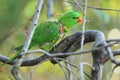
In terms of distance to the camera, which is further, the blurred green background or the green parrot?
the blurred green background

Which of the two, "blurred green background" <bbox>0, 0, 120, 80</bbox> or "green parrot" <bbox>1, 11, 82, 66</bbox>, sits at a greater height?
"green parrot" <bbox>1, 11, 82, 66</bbox>

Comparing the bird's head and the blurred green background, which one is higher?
the bird's head

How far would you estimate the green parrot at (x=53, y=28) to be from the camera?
1544 mm

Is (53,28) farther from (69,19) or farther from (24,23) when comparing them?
(24,23)

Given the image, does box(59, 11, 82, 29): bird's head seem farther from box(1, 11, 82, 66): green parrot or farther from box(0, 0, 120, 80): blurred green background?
box(0, 0, 120, 80): blurred green background

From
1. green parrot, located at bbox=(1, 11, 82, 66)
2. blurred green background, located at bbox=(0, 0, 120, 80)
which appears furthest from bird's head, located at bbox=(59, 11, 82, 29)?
blurred green background, located at bbox=(0, 0, 120, 80)

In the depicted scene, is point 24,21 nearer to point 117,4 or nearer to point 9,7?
point 9,7

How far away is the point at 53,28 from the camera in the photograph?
1533 millimetres

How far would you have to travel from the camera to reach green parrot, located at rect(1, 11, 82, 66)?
1544 mm

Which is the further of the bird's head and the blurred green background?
the blurred green background

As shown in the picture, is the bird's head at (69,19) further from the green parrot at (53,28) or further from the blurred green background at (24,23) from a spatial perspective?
the blurred green background at (24,23)

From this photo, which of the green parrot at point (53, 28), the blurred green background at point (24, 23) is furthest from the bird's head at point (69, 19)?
the blurred green background at point (24, 23)

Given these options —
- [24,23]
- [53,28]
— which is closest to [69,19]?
[53,28]

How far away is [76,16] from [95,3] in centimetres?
33
